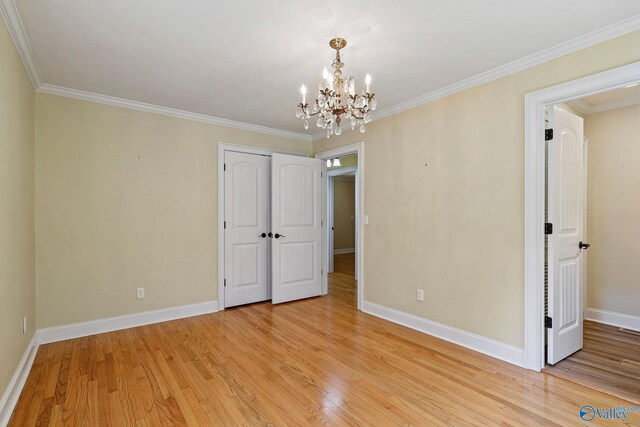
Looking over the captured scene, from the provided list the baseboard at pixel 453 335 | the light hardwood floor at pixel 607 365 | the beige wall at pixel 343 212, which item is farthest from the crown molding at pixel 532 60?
the beige wall at pixel 343 212

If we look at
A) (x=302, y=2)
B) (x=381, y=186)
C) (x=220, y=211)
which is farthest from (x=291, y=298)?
(x=302, y=2)

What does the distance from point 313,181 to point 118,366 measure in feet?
10.3

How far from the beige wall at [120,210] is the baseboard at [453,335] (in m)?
2.13

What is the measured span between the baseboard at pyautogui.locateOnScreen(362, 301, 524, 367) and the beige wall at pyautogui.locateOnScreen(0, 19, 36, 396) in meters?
3.24

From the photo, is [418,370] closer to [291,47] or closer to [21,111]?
[291,47]

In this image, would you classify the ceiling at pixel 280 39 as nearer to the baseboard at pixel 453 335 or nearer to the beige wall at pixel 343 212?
the baseboard at pixel 453 335

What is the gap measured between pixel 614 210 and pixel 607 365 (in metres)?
1.85

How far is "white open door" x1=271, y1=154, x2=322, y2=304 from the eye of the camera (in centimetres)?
439

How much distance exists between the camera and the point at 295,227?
4.56 metres

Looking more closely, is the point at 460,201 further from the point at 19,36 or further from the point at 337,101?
the point at 19,36

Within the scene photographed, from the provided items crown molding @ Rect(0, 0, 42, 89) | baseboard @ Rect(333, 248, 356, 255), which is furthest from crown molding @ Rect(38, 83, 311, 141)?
baseboard @ Rect(333, 248, 356, 255)

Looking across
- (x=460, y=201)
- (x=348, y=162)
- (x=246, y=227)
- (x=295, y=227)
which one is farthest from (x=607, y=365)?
(x=348, y=162)

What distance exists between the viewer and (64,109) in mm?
3166

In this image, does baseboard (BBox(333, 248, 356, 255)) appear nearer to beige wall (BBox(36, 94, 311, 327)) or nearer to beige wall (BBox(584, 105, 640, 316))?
beige wall (BBox(36, 94, 311, 327))
